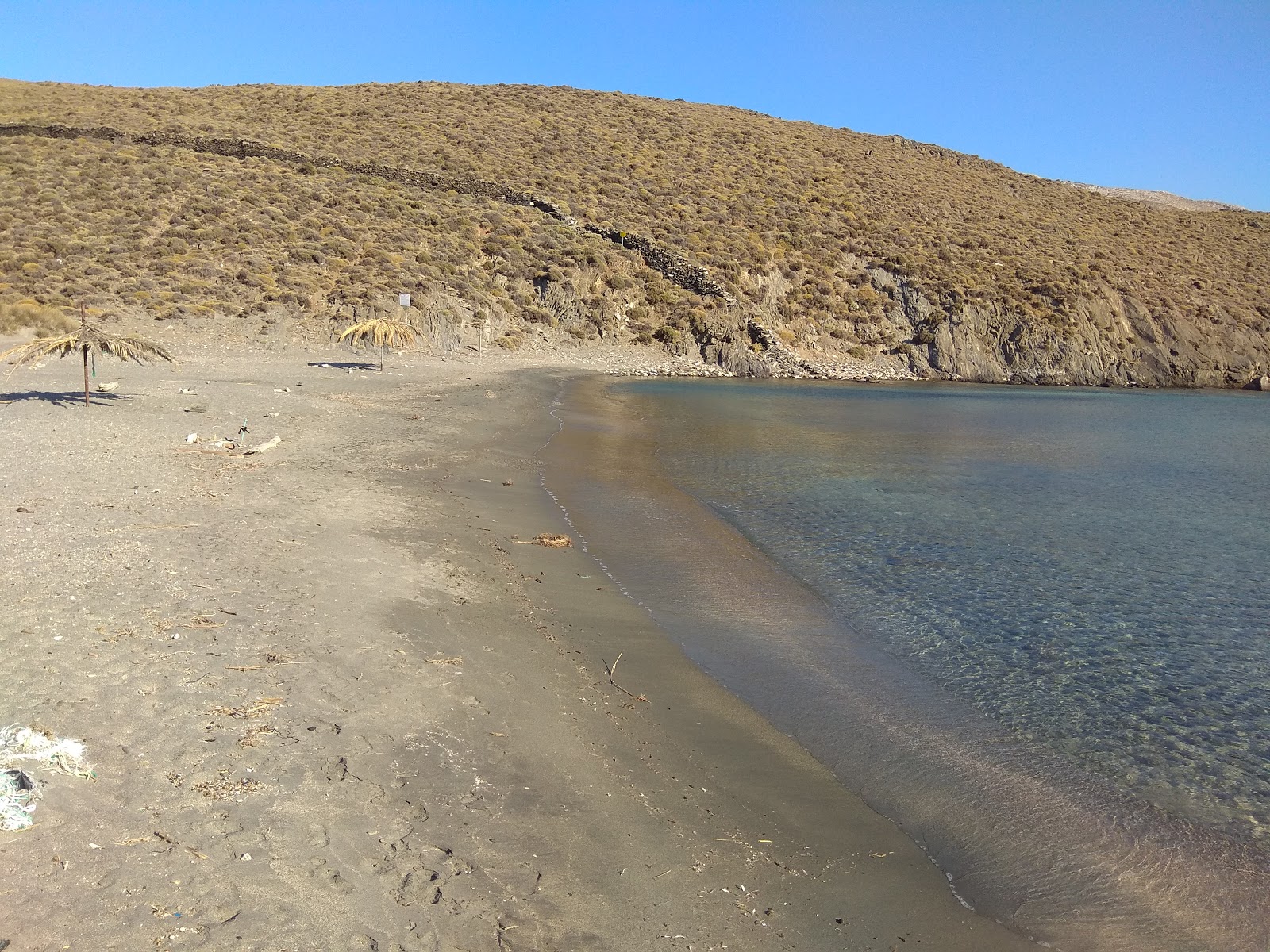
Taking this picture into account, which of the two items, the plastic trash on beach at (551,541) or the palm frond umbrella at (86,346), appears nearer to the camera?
the plastic trash on beach at (551,541)

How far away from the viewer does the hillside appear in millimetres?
35156

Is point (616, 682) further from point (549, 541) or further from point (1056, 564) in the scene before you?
point (1056, 564)

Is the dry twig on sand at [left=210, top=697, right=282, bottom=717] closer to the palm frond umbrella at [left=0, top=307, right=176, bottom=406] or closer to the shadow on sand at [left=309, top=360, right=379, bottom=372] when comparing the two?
the palm frond umbrella at [left=0, top=307, right=176, bottom=406]

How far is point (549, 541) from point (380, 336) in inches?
821

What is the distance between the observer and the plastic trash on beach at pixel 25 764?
3.91m

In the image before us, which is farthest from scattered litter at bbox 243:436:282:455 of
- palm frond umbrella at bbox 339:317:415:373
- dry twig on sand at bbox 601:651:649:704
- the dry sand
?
palm frond umbrella at bbox 339:317:415:373

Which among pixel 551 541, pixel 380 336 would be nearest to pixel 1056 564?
pixel 551 541

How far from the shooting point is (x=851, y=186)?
5900 cm

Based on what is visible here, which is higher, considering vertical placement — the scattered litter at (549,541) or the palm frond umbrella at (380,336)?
the palm frond umbrella at (380,336)

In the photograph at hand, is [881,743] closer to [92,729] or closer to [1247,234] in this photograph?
[92,729]

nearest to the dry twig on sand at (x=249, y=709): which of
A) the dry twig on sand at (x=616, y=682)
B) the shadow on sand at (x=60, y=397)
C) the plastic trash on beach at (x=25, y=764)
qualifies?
the plastic trash on beach at (x=25, y=764)

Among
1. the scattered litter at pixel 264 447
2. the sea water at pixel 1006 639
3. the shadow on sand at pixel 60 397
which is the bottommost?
the sea water at pixel 1006 639

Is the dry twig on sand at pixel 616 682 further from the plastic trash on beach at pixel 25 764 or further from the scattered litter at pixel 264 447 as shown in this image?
the scattered litter at pixel 264 447

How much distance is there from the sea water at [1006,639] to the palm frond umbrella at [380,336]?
12409 mm
